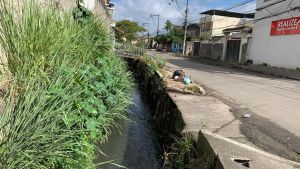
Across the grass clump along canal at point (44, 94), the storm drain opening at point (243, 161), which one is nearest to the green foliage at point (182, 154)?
the storm drain opening at point (243, 161)

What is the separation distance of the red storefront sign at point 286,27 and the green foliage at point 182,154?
749 inches

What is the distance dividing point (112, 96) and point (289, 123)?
322 cm

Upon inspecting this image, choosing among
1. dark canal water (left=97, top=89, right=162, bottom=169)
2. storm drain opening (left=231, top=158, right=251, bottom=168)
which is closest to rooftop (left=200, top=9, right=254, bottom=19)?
dark canal water (left=97, top=89, right=162, bottom=169)

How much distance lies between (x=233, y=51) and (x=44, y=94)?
3149cm

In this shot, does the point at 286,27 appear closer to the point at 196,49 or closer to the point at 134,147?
the point at 134,147

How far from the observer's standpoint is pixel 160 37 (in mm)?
73438

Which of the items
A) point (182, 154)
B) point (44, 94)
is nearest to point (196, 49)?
point (182, 154)

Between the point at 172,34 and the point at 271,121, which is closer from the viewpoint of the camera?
the point at 271,121

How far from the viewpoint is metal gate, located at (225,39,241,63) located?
107ft

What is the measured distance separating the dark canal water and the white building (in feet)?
51.2

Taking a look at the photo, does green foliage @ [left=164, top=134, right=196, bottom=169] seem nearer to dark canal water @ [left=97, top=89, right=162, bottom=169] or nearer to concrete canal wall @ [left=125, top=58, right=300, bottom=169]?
concrete canal wall @ [left=125, top=58, right=300, bottom=169]

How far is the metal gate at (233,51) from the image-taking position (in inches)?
1283

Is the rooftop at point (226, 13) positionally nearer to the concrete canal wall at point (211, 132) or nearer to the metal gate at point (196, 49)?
the metal gate at point (196, 49)

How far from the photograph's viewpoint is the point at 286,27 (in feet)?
77.9
